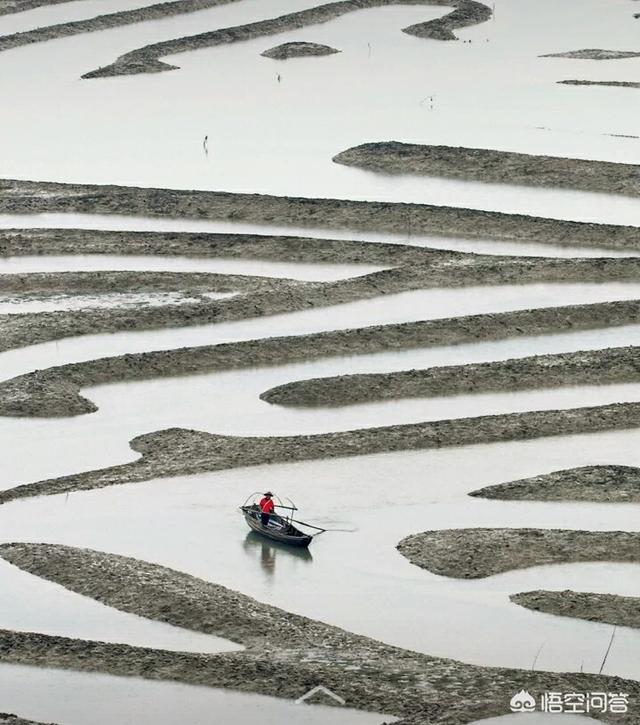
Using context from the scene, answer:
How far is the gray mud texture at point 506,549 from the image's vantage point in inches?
1152

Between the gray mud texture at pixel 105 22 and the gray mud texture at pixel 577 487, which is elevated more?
the gray mud texture at pixel 105 22

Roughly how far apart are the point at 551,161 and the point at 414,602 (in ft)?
104

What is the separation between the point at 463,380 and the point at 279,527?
9.48 meters

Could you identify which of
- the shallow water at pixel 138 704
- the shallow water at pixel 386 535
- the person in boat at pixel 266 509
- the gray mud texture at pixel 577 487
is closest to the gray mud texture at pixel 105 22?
the shallow water at pixel 386 535

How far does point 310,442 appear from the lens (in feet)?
115

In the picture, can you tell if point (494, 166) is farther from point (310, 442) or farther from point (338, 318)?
point (310, 442)

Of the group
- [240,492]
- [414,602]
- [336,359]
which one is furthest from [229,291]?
[414,602]

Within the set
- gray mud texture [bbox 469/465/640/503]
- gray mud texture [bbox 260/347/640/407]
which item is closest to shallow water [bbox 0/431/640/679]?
gray mud texture [bbox 469/465/640/503]

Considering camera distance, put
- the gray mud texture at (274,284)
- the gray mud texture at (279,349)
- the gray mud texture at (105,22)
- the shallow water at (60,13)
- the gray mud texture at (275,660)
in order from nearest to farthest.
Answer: the gray mud texture at (275,660) → the gray mud texture at (279,349) → the gray mud texture at (274,284) → the gray mud texture at (105,22) → the shallow water at (60,13)

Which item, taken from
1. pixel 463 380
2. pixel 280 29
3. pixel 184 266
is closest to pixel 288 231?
pixel 184 266

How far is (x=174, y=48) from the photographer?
253 feet

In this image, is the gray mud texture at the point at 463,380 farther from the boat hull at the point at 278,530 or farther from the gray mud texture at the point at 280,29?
the gray mud texture at the point at 280,29

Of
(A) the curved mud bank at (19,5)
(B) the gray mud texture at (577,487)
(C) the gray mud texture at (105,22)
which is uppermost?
(A) the curved mud bank at (19,5)

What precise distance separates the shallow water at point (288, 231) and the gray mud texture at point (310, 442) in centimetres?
1295
